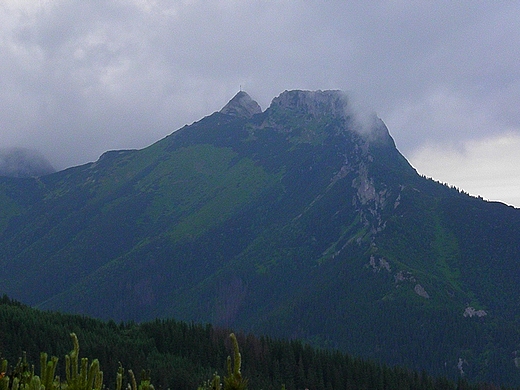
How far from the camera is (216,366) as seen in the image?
15425 centimetres

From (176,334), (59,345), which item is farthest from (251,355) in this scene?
(59,345)

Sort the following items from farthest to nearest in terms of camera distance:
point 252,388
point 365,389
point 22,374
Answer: point 365,389 → point 252,388 → point 22,374

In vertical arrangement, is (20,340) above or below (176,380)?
above

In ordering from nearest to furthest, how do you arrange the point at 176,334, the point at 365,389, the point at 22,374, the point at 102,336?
1. the point at 22,374
2. the point at 365,389
3. the point at 102,336
4. the point at 176,334

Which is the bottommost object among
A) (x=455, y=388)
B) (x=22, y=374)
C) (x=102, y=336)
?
(x=455, y=388)

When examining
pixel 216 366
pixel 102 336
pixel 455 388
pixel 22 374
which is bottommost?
pixel 455 388

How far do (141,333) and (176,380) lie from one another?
1945 inches

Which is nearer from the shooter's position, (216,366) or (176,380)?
(176,380)

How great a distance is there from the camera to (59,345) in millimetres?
133000

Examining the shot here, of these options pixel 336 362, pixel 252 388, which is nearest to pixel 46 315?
pixel 252 388

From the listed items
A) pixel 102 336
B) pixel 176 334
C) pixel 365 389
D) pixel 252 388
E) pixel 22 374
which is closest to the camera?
pixel 22 374

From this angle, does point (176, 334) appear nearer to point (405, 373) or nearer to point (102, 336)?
point (102, 336)

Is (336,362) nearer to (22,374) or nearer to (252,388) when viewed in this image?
(252,388)

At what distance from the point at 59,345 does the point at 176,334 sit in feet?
148
